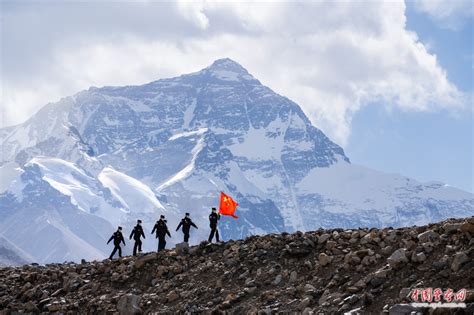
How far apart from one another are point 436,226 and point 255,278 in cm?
623

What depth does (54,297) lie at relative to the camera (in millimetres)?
31047

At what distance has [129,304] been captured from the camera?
27844mm

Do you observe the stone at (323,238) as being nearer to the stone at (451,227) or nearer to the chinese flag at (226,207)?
the stone at (451,227)

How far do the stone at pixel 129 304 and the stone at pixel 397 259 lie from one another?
924 cm

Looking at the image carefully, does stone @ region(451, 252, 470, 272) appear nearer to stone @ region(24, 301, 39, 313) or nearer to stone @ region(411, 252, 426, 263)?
stone @ region(411, 252, 426, 263)

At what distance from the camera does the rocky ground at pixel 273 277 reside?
22031 mm

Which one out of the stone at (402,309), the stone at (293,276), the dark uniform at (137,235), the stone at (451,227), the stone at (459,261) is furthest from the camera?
the dark uniform at (137,235)

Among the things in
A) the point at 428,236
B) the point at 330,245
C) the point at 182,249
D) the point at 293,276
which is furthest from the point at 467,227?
the point at 182,249

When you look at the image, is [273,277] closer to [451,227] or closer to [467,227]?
[451,227]

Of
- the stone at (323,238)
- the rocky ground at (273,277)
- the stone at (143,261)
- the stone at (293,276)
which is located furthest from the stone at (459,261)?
the stone at (143,261)

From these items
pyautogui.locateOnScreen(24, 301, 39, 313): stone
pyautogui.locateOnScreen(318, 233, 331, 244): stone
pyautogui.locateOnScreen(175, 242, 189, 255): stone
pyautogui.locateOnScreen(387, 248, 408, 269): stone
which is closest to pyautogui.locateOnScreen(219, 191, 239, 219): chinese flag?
pyautogui.locateOnScreen(175, 242, 189, 255): stone

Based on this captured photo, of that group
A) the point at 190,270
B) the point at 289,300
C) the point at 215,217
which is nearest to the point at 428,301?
the point at 289,300

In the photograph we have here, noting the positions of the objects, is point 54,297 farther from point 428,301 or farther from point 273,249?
point 428,301

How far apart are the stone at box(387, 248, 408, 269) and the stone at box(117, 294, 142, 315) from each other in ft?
30.3
